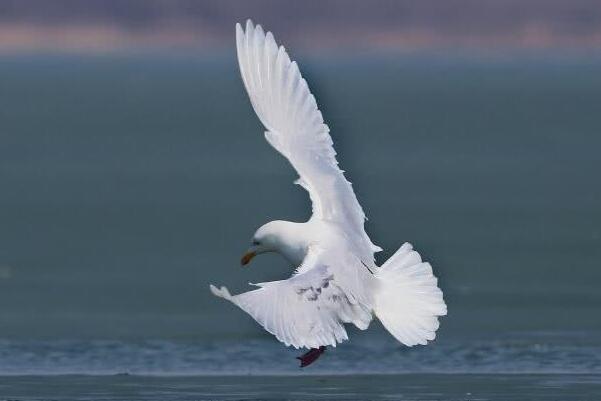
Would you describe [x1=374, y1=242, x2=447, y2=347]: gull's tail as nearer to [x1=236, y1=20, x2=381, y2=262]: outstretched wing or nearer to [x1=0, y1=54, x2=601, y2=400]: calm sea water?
[x1=236, y1=20, x2=381, y2=262]: outstretched wing

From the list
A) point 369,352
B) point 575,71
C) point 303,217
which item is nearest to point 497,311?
point 369,352

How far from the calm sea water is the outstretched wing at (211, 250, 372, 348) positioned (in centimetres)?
185

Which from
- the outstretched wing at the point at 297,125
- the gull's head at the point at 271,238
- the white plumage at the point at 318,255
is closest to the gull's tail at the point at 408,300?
the white plumage at the point at 318,255

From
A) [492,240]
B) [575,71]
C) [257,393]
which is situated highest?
[575,71]

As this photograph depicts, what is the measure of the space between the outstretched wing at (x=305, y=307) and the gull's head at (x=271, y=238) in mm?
1060

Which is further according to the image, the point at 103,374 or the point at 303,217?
the point at 303,217

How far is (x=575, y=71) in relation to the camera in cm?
11962

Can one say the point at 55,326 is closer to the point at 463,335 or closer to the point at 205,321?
the point at 205,321

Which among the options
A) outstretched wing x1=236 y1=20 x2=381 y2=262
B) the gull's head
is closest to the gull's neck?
the gull's head

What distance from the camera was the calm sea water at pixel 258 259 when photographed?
18.1m

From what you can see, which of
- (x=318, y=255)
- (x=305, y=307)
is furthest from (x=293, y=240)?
(x=305, y=307)

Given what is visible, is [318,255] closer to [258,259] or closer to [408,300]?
[408,300]

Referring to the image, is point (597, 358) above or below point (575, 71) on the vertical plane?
below

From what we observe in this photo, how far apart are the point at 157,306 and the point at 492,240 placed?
20.3ft
